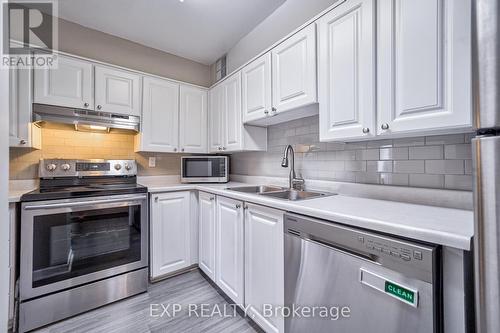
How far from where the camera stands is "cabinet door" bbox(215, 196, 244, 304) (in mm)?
1678

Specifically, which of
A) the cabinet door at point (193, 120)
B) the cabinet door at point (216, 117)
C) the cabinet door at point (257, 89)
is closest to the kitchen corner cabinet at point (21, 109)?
the cabinet door at point (193, 120)

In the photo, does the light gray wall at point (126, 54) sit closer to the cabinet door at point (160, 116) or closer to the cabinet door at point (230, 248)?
the cabinet door at point (160, 116)

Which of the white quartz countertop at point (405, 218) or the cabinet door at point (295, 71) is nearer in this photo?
the white quartz countertop at point (405, 218)

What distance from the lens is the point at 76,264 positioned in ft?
5.76

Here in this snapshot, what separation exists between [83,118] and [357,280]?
245 centimetres

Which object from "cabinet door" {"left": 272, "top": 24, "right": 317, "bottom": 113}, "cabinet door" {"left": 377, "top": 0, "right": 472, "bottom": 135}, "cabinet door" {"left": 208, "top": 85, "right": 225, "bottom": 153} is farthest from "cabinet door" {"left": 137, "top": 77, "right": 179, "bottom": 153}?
"cabinet door" {"left": 377, "top": 0, "right": 472, "bottom": 135}

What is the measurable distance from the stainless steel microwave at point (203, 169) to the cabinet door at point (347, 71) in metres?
1.44

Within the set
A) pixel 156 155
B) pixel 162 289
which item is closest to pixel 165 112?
pixel 156 155

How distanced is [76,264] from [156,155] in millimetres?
1360

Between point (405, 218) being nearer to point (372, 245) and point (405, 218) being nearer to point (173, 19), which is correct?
point (372, 245)

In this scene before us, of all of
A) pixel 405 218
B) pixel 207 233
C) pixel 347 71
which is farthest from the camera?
pixel 207 233

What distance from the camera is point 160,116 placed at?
2.48 m

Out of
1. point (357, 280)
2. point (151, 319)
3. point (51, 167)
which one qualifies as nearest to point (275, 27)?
point (357, 280)

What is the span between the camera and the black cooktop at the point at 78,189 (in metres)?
1.62
